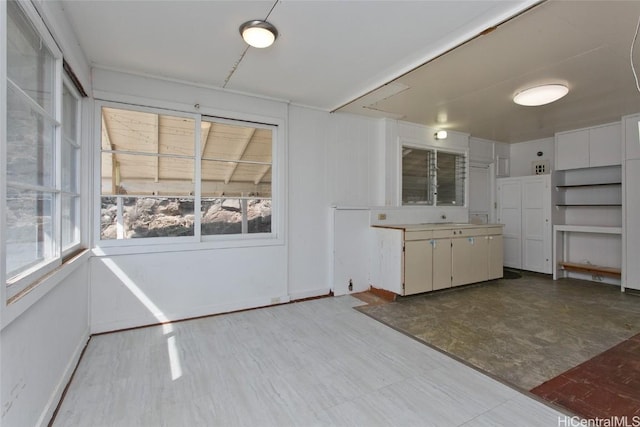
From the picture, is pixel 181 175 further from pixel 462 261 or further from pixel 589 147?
pixel 589 147

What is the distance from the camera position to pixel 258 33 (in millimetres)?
2238

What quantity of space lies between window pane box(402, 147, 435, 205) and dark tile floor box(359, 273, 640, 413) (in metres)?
1.51

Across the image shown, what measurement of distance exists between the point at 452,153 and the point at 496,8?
3428mm

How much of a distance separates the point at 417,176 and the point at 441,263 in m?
1.51

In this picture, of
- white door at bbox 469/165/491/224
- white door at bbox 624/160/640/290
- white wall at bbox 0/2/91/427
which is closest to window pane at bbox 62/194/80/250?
white wall at bbox 0/2/91/427

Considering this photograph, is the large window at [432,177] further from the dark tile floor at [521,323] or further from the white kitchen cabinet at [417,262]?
the dark tile floor at [521,323]

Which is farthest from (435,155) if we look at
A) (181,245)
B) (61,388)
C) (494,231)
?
(61,388)

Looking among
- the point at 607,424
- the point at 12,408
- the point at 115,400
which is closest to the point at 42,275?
the point at 12,408

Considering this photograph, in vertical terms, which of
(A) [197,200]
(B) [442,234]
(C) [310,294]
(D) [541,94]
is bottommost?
(C) [310,294]

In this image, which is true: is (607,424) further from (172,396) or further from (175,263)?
(175,263)

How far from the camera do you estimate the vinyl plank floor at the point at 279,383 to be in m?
1.75

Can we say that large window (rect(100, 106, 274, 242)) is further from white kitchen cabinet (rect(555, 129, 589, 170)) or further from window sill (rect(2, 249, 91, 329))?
white kitchen cabinet (rect(555, 129, 589, 170))

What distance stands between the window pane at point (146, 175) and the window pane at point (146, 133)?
9 cm

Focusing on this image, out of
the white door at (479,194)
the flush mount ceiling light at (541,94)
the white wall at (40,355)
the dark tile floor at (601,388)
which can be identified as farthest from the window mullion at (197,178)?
the white door at (479,194)
